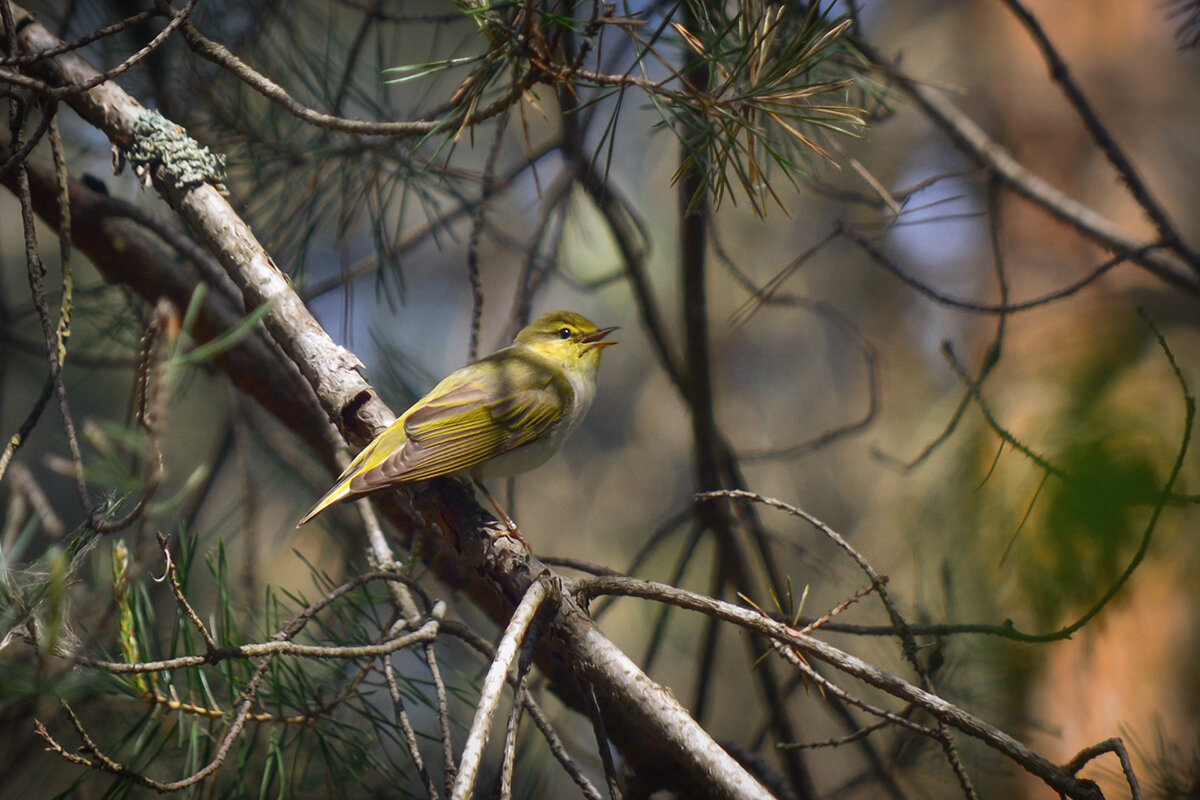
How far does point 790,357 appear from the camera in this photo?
300 inches

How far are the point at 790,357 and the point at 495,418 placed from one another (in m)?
5.53

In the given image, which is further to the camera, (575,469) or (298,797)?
(575,469)

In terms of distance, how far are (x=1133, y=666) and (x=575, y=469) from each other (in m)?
4.09

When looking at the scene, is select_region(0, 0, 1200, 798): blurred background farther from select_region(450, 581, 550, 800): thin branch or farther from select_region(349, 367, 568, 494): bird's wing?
select_region(450, 581, 550, 800): thin branch

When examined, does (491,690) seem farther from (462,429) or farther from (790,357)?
(790,357)

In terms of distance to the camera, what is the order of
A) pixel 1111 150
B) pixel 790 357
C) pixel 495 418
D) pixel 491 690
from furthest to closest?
pixel 790 357
pixel 495 418
pixel 1111 150
pixel 491 690

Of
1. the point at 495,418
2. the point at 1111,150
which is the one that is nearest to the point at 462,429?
the point at 495,418

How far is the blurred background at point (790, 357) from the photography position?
1367 millimetres

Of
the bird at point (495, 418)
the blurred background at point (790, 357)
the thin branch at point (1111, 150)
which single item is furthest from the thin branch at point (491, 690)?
the thin branch at point (1111, 150)

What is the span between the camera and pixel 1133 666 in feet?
14.4

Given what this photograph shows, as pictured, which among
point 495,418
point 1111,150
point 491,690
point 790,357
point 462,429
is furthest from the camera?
point 790,357

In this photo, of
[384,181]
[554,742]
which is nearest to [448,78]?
[384,181]

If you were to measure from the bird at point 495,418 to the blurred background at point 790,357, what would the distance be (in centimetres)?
19

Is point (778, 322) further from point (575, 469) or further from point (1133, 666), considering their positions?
point (1133, 666)
